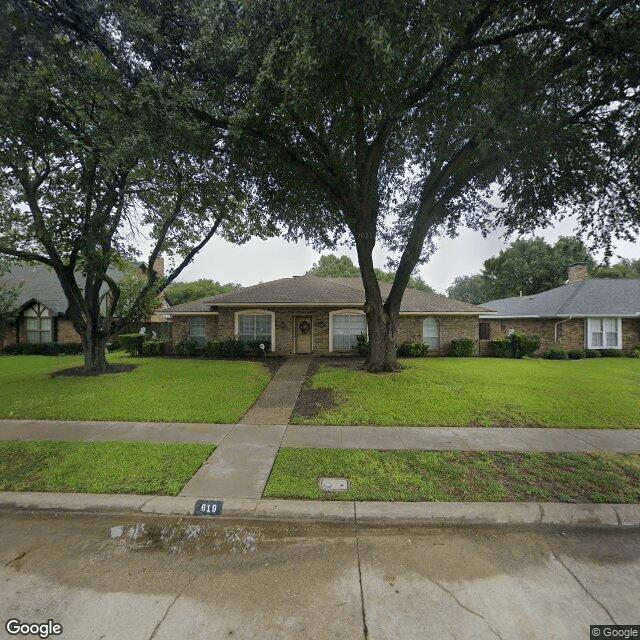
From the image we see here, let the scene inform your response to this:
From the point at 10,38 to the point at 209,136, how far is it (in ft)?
13.1

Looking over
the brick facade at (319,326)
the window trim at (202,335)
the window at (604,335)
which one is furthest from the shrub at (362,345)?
the window at (604,335)

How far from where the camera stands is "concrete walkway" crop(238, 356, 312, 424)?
23.1 ft

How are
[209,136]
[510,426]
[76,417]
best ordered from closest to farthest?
[510,426], [76,417], [209,136]

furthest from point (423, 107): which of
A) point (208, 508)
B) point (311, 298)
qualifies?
point (311, 298)

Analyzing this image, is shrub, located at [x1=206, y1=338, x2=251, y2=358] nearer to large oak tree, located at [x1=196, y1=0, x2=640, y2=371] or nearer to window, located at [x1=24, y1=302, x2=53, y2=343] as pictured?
large oak tree, located at [x1=196, y1=0, x2=640, y2=371]

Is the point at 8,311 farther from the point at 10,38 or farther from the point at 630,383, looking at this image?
the point at 630,383

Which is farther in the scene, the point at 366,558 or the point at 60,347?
the point at 60,347

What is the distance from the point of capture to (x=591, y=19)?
5711 millimetres

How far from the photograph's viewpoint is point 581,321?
60.3ft

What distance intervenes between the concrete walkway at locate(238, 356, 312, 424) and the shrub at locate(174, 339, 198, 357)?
5.96m

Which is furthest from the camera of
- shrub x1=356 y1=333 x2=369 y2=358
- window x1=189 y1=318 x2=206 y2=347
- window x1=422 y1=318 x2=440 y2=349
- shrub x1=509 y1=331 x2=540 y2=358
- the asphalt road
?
window x1=189 y1=318 x2=206 y2=347

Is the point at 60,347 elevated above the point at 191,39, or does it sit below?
below

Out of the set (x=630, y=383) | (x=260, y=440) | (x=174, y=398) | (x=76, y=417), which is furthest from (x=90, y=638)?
(x=630, y=383)

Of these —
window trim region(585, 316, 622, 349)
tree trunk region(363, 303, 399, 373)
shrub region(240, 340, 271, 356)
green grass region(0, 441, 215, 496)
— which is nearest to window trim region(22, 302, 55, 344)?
shrub region(240, 340, 271, 356)
